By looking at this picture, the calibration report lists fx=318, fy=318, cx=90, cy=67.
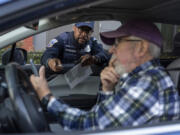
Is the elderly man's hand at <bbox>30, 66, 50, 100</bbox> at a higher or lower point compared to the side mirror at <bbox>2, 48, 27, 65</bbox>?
lower

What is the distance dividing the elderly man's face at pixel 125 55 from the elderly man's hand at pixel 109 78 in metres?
0.06

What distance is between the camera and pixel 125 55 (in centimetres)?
174

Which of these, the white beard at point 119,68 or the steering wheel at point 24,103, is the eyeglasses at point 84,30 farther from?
the steering wheel at point 24,103

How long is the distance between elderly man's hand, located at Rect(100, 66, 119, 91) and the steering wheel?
45cm

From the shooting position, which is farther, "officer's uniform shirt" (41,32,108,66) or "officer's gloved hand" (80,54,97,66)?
"officer's uniform shirt" (41,32,108,66)

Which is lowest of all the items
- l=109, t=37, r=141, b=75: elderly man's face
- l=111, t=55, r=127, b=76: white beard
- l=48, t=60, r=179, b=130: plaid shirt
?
l=48, t=60, r=179, b=130: plaid shirt

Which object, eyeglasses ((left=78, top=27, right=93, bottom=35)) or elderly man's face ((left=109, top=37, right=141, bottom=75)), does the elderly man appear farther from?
eyeglasses ((left=78, top=27, right=93, bottom=35))

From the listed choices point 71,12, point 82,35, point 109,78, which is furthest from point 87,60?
point 109,78

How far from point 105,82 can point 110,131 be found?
1.89 feet

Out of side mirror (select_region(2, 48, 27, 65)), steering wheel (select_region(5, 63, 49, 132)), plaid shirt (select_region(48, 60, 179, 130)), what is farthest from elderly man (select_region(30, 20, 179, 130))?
side mirror (select_region(2, 48, 27, 65))

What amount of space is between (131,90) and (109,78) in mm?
365

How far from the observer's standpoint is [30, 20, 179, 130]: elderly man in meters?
1.52

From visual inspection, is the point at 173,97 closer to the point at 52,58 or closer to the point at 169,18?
the point at 169,18

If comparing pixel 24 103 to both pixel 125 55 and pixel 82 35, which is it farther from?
A: pixel 82 35
